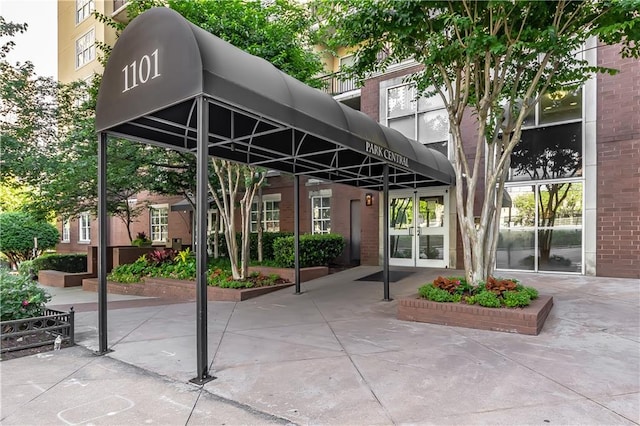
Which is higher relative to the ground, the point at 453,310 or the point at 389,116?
the point at 389,116

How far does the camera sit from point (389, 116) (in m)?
13.7

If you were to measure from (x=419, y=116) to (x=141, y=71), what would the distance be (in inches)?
411

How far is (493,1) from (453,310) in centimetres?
463

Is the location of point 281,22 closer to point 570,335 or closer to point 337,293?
point 337,293

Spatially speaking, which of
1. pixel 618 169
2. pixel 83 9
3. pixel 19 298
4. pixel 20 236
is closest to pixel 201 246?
pixel 19 298

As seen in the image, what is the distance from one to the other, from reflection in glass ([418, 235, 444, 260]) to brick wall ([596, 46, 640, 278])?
163 inches

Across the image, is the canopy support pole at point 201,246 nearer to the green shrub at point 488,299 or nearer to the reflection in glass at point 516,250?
the green shrub at point 488,299

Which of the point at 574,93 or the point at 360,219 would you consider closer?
the point at 574,93

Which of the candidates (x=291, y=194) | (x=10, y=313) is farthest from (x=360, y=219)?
(x=10, y=313)

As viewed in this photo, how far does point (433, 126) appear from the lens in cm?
1277

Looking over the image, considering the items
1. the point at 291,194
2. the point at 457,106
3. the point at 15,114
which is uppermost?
the point at 15,114

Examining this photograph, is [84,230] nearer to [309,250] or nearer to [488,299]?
[309,250]

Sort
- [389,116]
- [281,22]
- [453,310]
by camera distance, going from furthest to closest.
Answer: [389,116], [281,22], [453,310]

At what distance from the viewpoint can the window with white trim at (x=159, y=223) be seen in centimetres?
2166
